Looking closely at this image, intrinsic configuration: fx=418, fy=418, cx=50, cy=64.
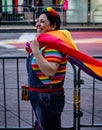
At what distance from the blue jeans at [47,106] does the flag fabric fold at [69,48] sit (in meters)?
0.35

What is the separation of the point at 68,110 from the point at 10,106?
1015 mm

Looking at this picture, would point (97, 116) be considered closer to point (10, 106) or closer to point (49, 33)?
point (10, 106)

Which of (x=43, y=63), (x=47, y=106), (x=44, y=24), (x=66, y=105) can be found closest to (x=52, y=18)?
(x=44, y=24)

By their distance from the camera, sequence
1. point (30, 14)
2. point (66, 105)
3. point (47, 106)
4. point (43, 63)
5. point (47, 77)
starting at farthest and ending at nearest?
point (30, 14), point (66, 105), point (47, 106), point (47, 77), point (43, 63)

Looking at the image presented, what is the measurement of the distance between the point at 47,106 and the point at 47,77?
279 mm

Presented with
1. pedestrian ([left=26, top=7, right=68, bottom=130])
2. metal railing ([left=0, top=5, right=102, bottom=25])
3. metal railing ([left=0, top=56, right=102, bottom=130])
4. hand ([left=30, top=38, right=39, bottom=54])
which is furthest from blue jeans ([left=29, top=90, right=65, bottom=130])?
metal railing ([left=0, top=5, right=102, bottom=25])

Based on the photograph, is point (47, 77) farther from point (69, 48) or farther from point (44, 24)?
point (44, 24)

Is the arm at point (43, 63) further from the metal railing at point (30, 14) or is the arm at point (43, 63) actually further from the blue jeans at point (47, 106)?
the metal railing at point (30, 14)

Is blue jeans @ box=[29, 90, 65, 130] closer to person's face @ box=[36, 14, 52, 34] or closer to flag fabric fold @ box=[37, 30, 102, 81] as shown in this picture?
flag fabric fold @ box=[37, 30, 102, 81]

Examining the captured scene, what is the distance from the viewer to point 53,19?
3619 millimetres

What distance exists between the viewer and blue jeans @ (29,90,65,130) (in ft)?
11.9

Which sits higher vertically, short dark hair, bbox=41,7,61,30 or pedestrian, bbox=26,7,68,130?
short dark hair, bbox=41,7,61,30

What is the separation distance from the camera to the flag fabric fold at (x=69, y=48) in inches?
138

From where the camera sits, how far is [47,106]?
3641mm
